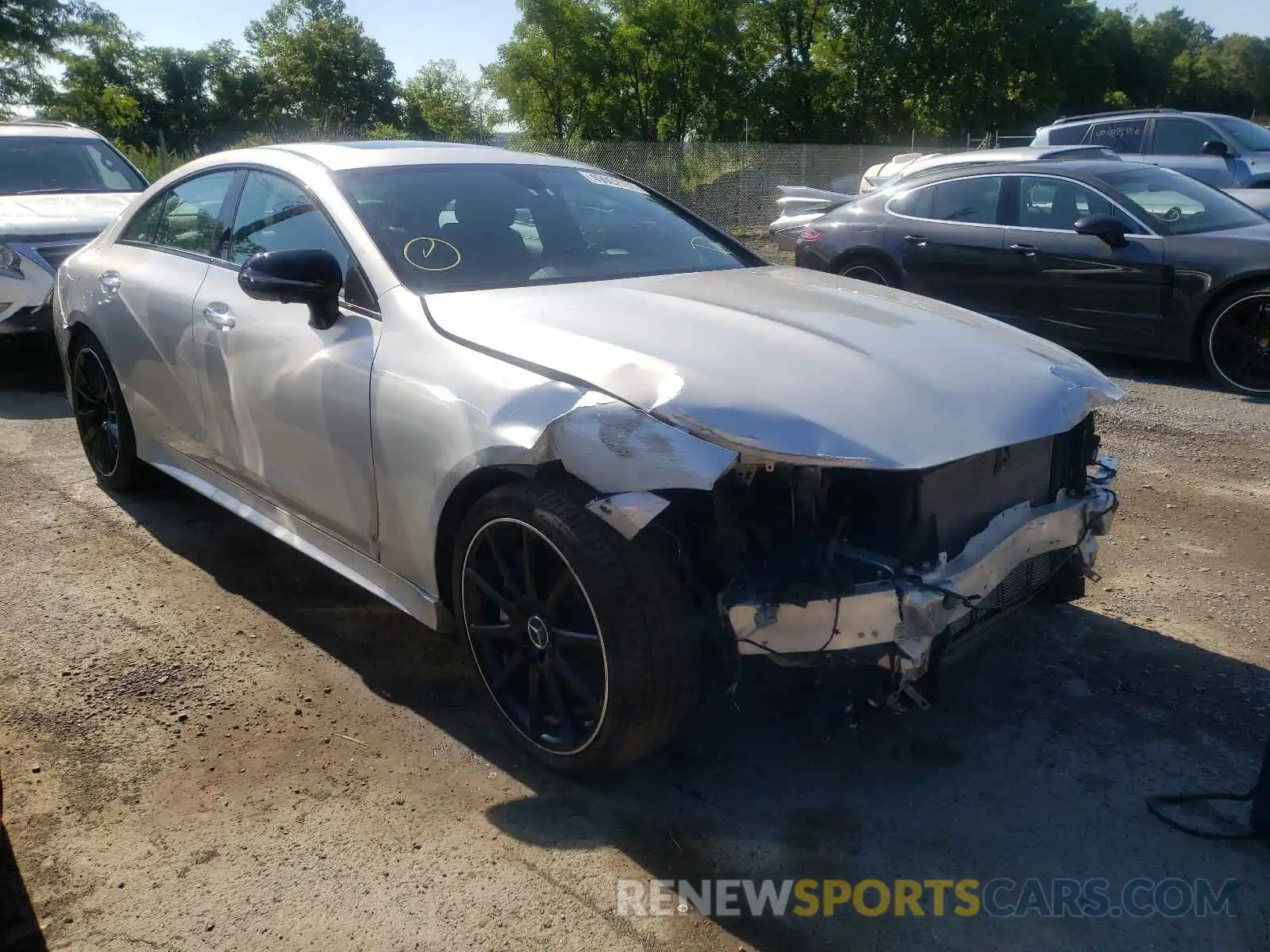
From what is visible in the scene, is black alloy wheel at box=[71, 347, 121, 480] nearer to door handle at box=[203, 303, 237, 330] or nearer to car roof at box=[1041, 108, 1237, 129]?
door handle at box=[203, 303, 237, 330]

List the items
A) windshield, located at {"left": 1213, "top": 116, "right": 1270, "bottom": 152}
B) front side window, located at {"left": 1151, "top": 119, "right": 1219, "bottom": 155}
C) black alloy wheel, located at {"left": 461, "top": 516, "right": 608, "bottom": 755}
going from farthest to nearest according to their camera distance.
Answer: front side window, located at {"left": 1151, "top": 119, "right": 1219, "bottom": 155} < windshield, located at {"left": 1213, "top": 116, "right": 1270, "bottom": 152} < black alloy wheel, located at {"left": 461, "top": 516, "right": 608, "bottom": 755}

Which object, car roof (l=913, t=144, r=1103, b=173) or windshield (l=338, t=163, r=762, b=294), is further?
car roof (l=913, t=144, r=1103, b=173)

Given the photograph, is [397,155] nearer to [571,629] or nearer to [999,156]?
[571,629]

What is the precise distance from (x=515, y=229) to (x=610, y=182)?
845mm

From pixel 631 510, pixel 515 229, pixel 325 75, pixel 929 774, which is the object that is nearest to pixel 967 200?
pixel 515 229

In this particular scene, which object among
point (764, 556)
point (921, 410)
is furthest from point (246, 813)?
point (921, 410)

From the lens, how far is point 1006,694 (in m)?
3.35

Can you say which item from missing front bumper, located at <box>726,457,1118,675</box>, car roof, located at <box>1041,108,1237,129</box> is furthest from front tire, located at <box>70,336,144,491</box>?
car roof, located at <box>1041,108,1237,129</box>

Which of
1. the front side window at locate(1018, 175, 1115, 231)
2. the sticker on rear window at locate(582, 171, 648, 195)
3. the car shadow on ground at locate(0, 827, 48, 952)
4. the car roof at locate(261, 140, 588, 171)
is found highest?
the car roof at locate(261, 140, 588, 171)

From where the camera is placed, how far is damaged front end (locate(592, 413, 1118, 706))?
2.51m

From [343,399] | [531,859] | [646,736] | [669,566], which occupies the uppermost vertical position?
[343,399]

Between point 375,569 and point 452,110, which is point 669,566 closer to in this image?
point 375,569

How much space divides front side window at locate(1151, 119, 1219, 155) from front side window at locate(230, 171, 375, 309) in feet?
39.2

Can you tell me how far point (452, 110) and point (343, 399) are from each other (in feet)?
140
